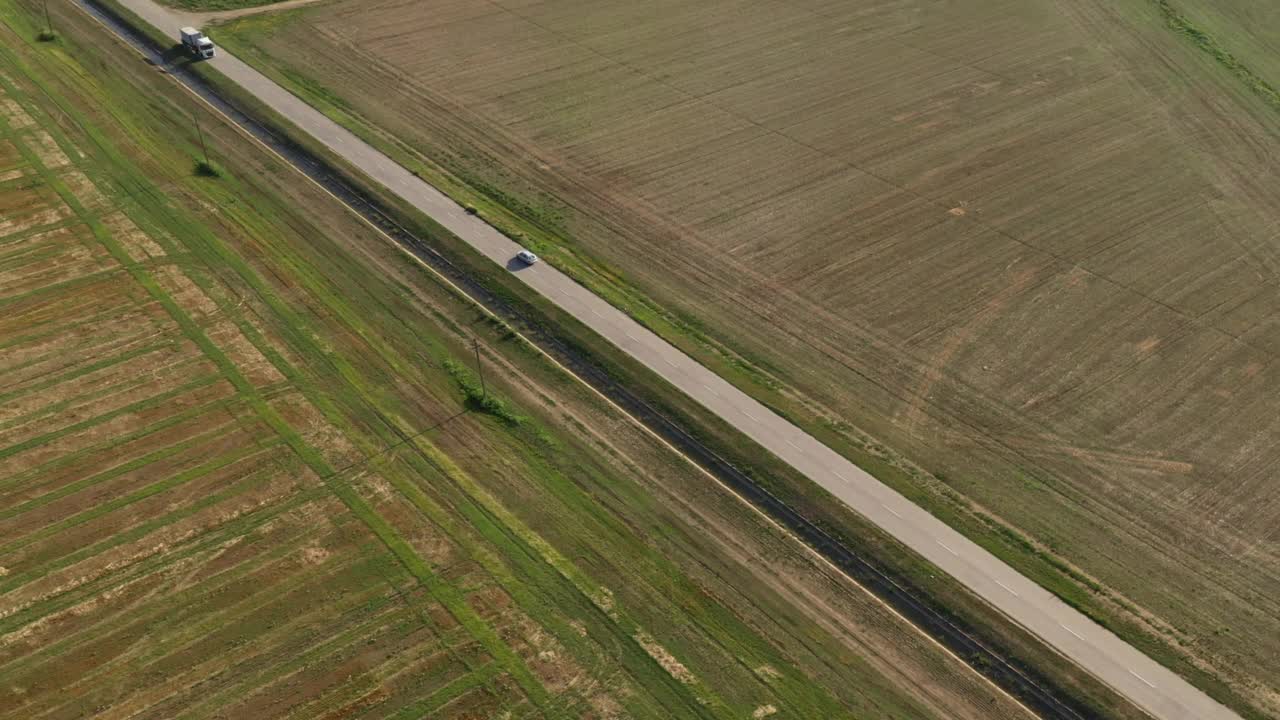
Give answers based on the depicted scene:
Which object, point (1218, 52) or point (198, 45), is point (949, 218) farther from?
point (198, 45)

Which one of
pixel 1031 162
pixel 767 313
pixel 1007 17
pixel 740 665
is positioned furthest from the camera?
pixel 1007 17

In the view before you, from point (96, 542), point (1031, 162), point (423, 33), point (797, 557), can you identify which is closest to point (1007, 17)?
point (1031, 162)

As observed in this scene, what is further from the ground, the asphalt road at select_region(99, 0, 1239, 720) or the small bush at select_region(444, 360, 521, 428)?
the asphalt road at select_region(99, 0, 1239, 720)

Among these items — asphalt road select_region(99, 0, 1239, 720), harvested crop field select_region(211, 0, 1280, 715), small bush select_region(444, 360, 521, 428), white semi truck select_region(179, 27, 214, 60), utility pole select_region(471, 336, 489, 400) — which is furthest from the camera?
white semi truck select_region(179, 27, 214, 60)

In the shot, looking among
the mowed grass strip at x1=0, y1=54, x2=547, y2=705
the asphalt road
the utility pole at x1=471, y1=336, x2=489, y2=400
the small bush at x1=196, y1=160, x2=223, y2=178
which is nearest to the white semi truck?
the small bush at x1=196, y1=160, x2=223, y2=178

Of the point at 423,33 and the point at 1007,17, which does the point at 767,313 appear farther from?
the point at 1007,17

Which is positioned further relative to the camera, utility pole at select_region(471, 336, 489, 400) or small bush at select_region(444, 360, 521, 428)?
utility pole at select_region(471, 336, 489, 400)

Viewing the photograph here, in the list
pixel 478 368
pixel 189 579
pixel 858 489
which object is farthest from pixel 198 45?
pixel 858 489

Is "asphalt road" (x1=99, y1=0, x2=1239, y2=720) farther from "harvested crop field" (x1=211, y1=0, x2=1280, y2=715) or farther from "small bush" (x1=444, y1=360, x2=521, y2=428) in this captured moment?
"small bush" (x1=444, y1=360, x2=521, y2=428)
